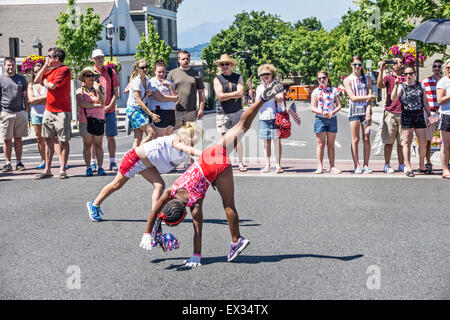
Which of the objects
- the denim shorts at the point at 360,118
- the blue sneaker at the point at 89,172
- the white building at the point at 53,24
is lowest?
the blue sneaker at the point at 89,172

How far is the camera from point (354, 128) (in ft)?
38.8

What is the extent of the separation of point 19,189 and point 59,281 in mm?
5561

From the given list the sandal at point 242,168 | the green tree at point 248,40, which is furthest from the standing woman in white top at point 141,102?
the green tree at point 248,40

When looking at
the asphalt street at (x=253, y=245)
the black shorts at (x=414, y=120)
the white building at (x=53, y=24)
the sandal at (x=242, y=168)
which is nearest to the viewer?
the asphalt street at (x=253, y=245)

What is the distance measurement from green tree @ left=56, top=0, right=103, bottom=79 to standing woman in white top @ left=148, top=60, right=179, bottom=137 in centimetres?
2211

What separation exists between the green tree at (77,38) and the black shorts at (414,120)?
79.0 feet

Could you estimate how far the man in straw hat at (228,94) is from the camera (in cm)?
1191

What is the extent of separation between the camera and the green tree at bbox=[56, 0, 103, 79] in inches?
1287

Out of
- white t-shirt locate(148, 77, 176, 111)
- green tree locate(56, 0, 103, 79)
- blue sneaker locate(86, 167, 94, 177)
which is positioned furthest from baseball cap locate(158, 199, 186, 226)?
green tree locate(56, 0, 103, 79)

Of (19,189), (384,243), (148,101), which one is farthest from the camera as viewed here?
(148,101)

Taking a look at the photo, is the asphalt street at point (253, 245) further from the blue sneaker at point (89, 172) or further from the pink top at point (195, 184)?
the blue sneaker at point (89, 172)

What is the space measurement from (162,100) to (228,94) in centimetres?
123
